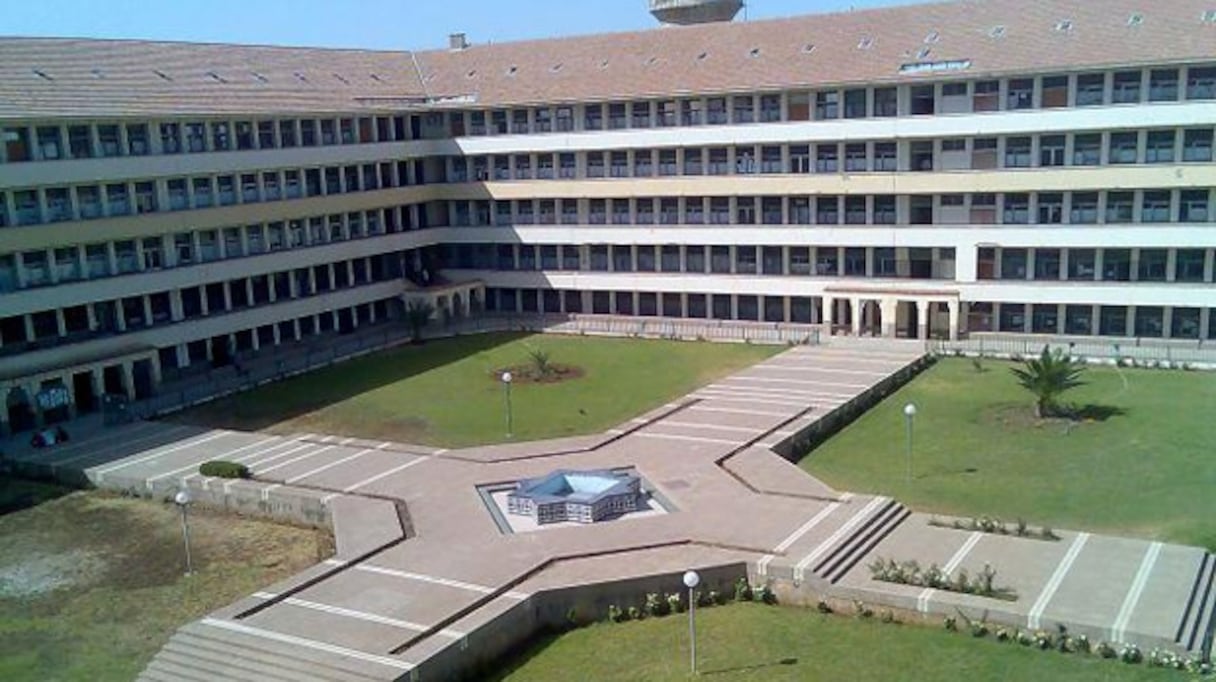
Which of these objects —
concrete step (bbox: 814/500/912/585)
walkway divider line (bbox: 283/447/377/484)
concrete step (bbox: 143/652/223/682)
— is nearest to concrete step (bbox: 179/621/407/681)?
concrete step (bbox: 143/652/223/682)

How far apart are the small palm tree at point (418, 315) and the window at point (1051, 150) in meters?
28.6

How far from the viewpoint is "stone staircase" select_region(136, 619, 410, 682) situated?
67.6ft

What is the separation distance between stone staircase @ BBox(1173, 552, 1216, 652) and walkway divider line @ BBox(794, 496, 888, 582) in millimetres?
7029

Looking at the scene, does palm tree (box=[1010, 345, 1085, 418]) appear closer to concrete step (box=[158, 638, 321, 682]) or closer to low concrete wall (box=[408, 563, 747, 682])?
low concrete wall (box=[408, 563, 747, 682])

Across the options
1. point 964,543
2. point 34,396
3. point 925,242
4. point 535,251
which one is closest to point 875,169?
point 925,242

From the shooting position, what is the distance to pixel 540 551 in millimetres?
25953

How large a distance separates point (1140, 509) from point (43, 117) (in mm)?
37482

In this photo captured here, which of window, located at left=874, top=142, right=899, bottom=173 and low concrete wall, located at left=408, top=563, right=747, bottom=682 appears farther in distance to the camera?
window, located at left=874, top=142, right=899, bottom=173

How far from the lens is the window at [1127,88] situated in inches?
1754

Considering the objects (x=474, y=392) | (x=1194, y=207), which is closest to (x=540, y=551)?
(x=474, y=392)

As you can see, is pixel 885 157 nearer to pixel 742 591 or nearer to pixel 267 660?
pixel 742 591

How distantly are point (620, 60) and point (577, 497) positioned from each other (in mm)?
34668

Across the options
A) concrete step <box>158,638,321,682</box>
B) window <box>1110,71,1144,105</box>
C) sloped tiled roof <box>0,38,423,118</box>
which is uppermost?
sloped tiled roof <box>0,38,423,118</box>

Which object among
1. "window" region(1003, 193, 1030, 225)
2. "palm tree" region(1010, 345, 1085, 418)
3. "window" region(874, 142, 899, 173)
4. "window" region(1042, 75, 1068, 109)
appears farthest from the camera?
"window" region(874, 142, 899, 173)
